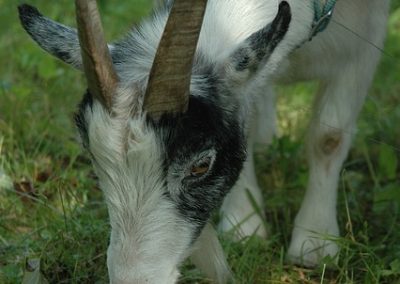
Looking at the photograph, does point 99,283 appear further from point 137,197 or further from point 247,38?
point 247,38

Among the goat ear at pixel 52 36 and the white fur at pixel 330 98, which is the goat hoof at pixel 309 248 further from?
the goat ear at pixel 52 36

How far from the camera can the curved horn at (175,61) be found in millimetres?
3555

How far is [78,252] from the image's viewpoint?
4.51 meters

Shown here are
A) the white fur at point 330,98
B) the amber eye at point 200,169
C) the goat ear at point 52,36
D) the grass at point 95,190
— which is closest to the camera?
the amber eye at point 200,169

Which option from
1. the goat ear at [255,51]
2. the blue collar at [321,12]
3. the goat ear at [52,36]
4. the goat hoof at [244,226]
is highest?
the blue collar at [321,12]

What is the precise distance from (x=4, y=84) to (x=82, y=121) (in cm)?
265

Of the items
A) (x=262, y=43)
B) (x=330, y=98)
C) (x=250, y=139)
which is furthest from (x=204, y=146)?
(x=250, y=139)

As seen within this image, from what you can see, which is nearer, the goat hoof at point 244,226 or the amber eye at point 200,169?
the amber eye at point 200,169

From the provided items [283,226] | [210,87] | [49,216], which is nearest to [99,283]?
A: [49,216]

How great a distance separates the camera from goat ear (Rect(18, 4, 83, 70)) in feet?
13.1

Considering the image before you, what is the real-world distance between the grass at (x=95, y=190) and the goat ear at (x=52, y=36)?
80 centimetres

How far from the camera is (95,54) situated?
3.60m

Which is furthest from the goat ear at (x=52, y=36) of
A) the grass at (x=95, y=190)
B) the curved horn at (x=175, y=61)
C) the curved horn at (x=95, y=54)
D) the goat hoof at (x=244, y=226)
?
the goat hoof at (x=244, y=226)

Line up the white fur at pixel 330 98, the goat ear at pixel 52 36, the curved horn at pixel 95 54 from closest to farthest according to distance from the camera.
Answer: the curved horn at pixel 95 54, the goat ear at pixel 52 36, the white fur at pixel 330 98
